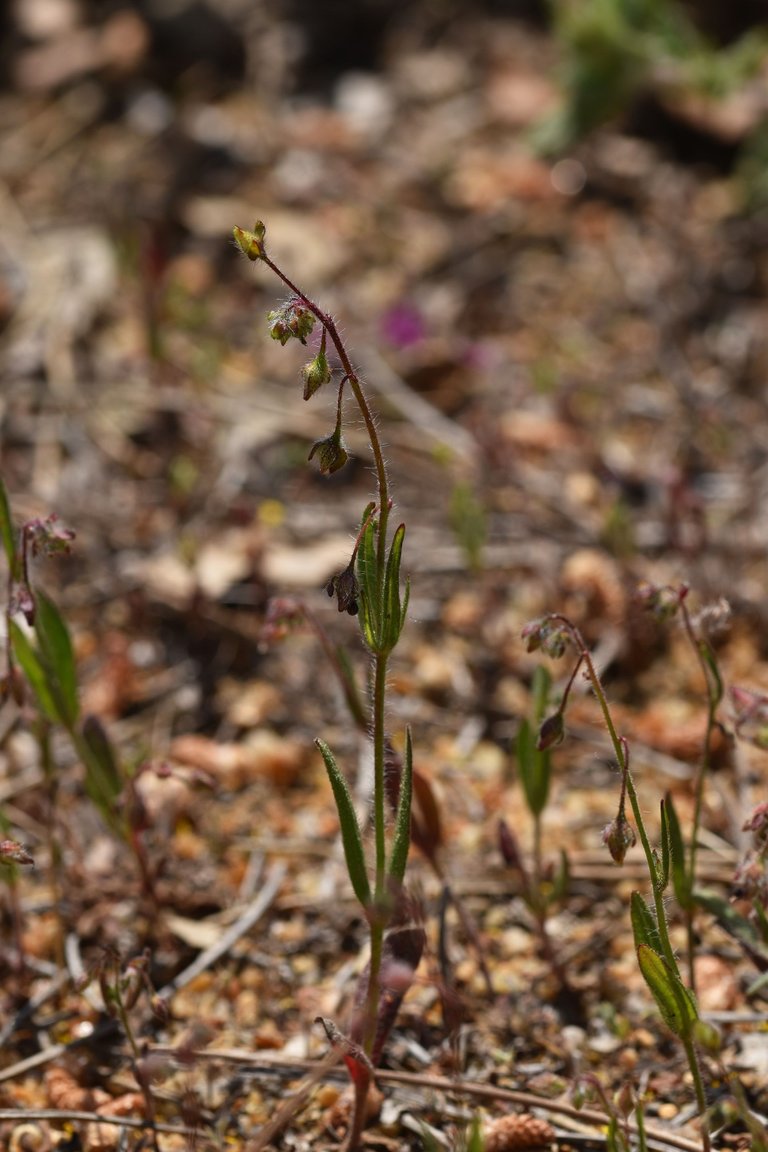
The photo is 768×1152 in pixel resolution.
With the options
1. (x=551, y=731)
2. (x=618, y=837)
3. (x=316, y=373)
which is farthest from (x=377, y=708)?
(x=316, y=373)

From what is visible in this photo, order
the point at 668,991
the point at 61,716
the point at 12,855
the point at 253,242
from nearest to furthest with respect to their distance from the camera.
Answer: the point at 253,242 < the point at 668,991 < the point at 12,855 < the point at 61,716

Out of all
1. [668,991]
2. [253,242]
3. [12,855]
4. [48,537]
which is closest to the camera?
[253,242]

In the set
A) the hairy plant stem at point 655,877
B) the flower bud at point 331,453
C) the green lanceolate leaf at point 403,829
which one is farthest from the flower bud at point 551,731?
the flower bud at point 331,453

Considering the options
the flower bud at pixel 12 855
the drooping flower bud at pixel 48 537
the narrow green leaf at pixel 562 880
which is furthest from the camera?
the narrow green leaf at pixel 562 880

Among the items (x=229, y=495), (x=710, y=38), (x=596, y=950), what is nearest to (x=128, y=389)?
(x=229, y=495)

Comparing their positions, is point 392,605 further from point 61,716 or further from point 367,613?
point 61,716

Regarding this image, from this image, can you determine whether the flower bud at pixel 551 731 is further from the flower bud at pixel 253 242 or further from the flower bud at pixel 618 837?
the flower bud at pixel 253 242

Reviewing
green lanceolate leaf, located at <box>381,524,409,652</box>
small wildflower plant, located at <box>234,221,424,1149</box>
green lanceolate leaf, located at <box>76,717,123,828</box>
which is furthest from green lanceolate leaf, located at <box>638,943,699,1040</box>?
green lanceolate leaf, located at <box>76,717,123,828</box>
